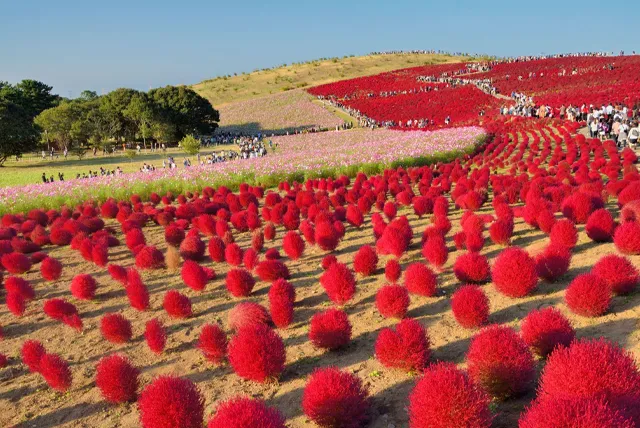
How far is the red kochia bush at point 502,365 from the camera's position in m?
3.90

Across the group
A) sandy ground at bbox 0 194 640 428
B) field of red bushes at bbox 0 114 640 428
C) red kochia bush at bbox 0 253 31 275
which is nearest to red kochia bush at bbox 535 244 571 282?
field of red bushes at bbox 0 114 640 428

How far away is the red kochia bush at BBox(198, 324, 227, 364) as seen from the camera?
535cm

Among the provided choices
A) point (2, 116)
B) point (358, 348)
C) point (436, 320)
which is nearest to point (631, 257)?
point (436, 320)

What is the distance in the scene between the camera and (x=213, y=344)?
5.34 meters

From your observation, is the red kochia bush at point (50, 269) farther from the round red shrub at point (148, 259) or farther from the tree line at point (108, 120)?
the tree line at point (108, 120)

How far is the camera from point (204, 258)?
33.1 ft

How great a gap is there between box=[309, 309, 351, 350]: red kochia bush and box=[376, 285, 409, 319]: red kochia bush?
0.78 metres

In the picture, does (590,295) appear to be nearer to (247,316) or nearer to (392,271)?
(392,271)

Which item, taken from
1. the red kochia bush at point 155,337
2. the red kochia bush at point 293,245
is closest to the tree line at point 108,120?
the red kochia bush at point 293,245

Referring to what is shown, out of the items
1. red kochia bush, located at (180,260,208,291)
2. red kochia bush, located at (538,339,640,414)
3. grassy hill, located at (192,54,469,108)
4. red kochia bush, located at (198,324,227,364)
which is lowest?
red kochia bush, located at (198,324,227,364)

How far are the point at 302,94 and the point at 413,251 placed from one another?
71236mm

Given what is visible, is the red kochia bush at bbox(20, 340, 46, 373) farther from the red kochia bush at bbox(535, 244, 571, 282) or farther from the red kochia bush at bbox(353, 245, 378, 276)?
the red kochia bush at bbox(535, 244, 571, 282)

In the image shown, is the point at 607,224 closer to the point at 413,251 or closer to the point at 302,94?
the point at 413,251

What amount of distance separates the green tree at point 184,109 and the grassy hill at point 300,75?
78.3 ft
